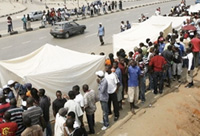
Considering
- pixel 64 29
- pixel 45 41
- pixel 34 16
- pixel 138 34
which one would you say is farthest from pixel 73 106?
pixel 34 16

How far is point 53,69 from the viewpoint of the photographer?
8.18 m

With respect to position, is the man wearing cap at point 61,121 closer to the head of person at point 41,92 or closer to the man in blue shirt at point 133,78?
the head of person at point 41,92

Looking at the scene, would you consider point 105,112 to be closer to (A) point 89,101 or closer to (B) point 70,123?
(A) point 89,101

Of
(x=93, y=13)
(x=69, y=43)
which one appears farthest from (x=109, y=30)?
(x=93, y=13)

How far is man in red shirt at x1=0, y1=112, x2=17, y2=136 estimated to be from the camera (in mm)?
5195

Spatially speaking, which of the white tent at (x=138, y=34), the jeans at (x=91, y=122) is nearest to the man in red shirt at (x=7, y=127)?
the jeans at (x=91, y=122)

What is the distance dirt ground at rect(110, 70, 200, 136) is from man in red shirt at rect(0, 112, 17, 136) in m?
3.01

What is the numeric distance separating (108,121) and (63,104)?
188 centimetres

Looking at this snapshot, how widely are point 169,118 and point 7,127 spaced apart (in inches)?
199

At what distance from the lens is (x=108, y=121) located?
779 cm

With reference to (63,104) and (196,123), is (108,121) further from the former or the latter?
(196,123)

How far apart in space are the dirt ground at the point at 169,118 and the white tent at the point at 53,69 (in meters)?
2.09

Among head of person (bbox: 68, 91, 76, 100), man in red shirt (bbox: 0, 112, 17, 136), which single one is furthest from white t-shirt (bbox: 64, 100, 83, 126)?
man in red shirt (bbox: 0, 112, 17, 136)

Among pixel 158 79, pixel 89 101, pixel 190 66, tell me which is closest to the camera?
Answer: pixel 89 101
